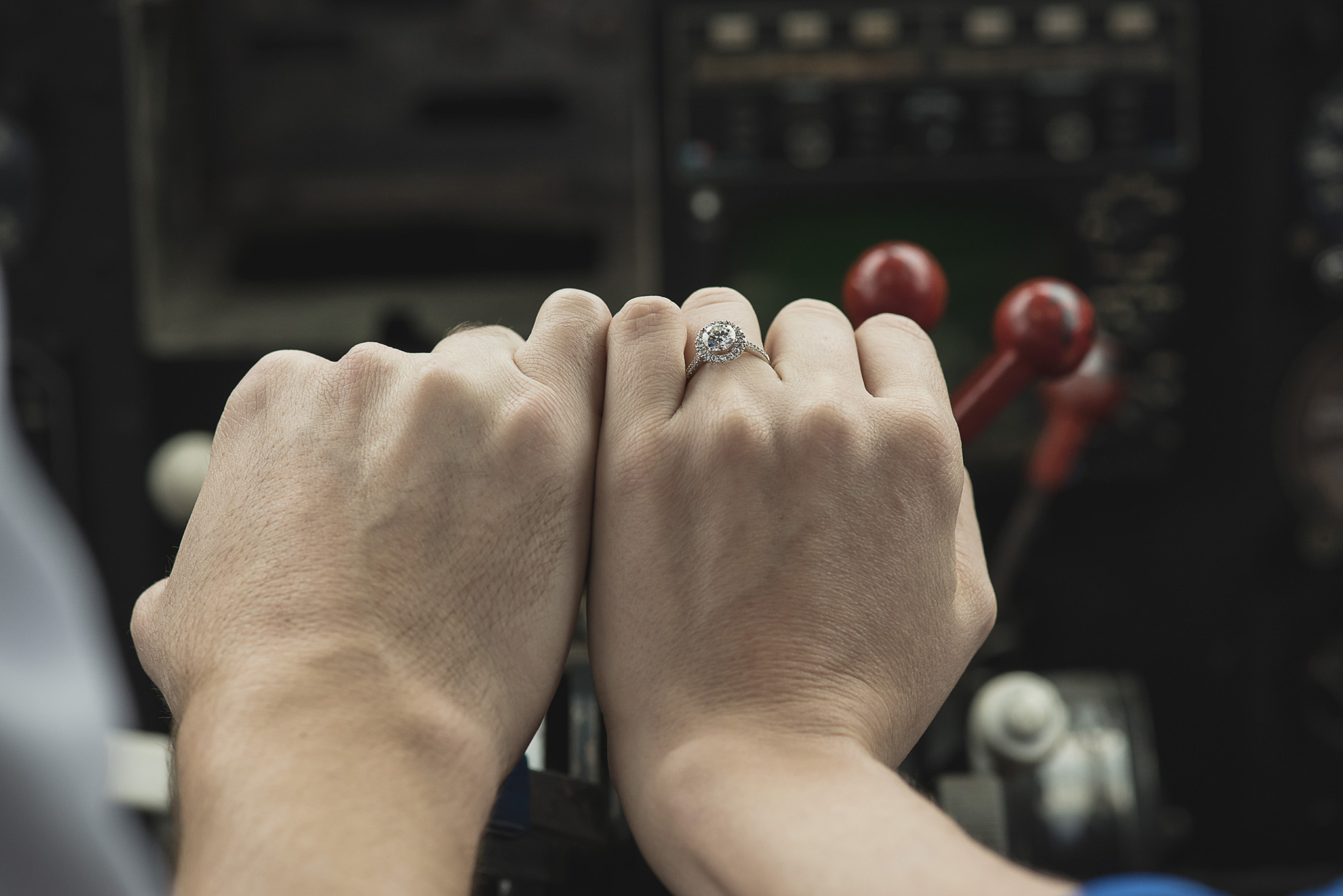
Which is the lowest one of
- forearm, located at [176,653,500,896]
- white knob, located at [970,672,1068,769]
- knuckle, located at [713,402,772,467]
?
white knob, located at [970,672,1068,769]

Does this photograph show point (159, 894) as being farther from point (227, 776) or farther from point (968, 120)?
point (968, 120)

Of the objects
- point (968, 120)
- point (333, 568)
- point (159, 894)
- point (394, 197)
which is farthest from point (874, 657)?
point (394, 197)

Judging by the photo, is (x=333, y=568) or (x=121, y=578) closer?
(x=333, y=568)

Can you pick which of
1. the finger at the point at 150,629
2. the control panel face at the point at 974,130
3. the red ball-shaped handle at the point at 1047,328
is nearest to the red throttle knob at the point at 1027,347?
the red ball-shaped handle at the point at 1047,328

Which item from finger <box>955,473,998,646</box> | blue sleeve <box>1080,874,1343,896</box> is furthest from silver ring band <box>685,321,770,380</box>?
blue sleeve <box>1080,874,1343,896</box>

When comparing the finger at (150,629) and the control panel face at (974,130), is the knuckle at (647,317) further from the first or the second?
the control panel face at (974,130)

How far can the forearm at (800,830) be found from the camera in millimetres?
334

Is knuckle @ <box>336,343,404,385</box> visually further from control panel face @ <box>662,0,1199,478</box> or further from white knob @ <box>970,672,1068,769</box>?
control panel face @ <box>662,0,1199,478</box>

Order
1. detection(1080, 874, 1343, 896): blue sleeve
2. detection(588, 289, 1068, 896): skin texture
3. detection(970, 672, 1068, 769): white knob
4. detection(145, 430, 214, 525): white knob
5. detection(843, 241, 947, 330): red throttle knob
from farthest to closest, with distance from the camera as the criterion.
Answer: detection(145, 430, 214, 525): white knob < detection(970, 672, 1068, 769): white knob < detection(843, 241, 947, 330): red throttle knob < detection(588, 289, 1068, 896): skin texture < detection(1080, 874, 1343, 896): blue sleeve

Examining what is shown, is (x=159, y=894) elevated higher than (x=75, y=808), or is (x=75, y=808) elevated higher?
(x=75, y=808)

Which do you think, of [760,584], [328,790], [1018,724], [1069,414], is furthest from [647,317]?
[1069,414]

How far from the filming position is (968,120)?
984 mm

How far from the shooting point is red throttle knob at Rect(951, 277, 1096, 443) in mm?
497

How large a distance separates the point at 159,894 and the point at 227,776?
38cm
